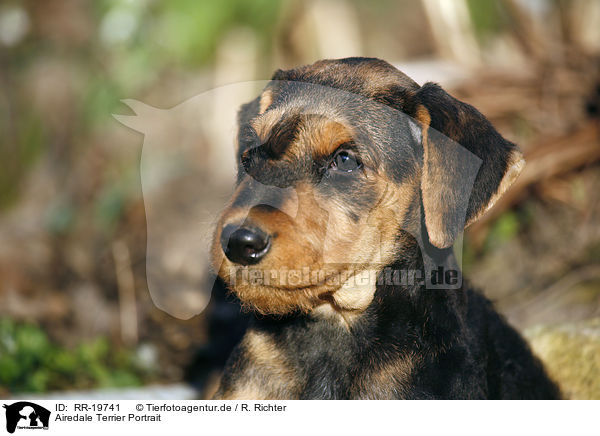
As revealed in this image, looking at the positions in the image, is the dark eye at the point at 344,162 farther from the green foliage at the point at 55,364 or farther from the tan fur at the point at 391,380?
the green foliage at the point at 55,364

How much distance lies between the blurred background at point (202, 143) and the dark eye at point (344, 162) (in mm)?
2721

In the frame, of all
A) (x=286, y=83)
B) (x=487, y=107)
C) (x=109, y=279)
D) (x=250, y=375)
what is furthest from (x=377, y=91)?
(x=109, y=279)

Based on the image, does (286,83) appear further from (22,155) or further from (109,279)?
(22,155)

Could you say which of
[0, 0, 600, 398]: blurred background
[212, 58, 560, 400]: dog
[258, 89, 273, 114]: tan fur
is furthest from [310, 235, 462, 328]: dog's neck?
[0, 0, 600, 398]: blurred background

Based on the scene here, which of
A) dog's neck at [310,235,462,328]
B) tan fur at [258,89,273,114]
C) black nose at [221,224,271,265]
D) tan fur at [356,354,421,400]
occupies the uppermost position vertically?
tan fur at [258,89,273,114]

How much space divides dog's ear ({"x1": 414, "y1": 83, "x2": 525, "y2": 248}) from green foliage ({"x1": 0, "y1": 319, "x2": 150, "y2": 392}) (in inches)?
174

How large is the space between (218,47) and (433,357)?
480 cm

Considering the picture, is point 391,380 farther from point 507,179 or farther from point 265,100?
point 265,100

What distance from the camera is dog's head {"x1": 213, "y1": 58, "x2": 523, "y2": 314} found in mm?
3012

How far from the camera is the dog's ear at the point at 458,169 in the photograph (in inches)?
121
